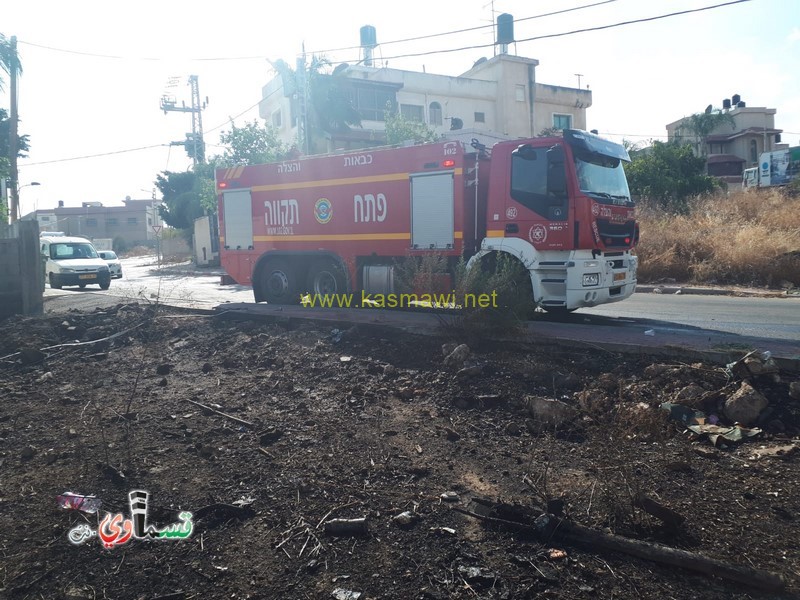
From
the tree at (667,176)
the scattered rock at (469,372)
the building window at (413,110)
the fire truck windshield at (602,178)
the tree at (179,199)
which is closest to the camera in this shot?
the scattered rock at (469,372)

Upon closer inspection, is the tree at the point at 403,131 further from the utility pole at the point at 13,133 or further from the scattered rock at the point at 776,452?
the scattered rock at the point at 776,452

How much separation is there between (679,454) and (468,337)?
3.22m

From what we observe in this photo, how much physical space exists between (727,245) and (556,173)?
10806 mm

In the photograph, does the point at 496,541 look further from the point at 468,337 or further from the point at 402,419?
the point at 468,337

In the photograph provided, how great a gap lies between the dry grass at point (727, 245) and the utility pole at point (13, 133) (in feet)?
73.3

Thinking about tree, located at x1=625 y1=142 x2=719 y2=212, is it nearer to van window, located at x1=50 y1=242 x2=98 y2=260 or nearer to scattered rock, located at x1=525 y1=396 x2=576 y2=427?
van window, located at x1=50 y1=242 x2=98 y2=260

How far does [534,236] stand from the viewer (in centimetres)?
915

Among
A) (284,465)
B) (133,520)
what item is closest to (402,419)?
(284,465)

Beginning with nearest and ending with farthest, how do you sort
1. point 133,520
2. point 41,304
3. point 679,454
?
1. point 133,520
2. point 679,454
3. point 41,304

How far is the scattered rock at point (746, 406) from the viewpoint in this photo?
5.08m

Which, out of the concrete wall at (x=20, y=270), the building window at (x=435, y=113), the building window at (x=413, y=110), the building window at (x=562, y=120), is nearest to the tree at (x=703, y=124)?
the building window at (x=562, y=120)

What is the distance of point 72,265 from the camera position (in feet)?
70.5

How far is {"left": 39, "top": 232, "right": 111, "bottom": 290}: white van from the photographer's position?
69.9ft

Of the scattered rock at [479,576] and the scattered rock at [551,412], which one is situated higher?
the scattered rock at [551,412]
